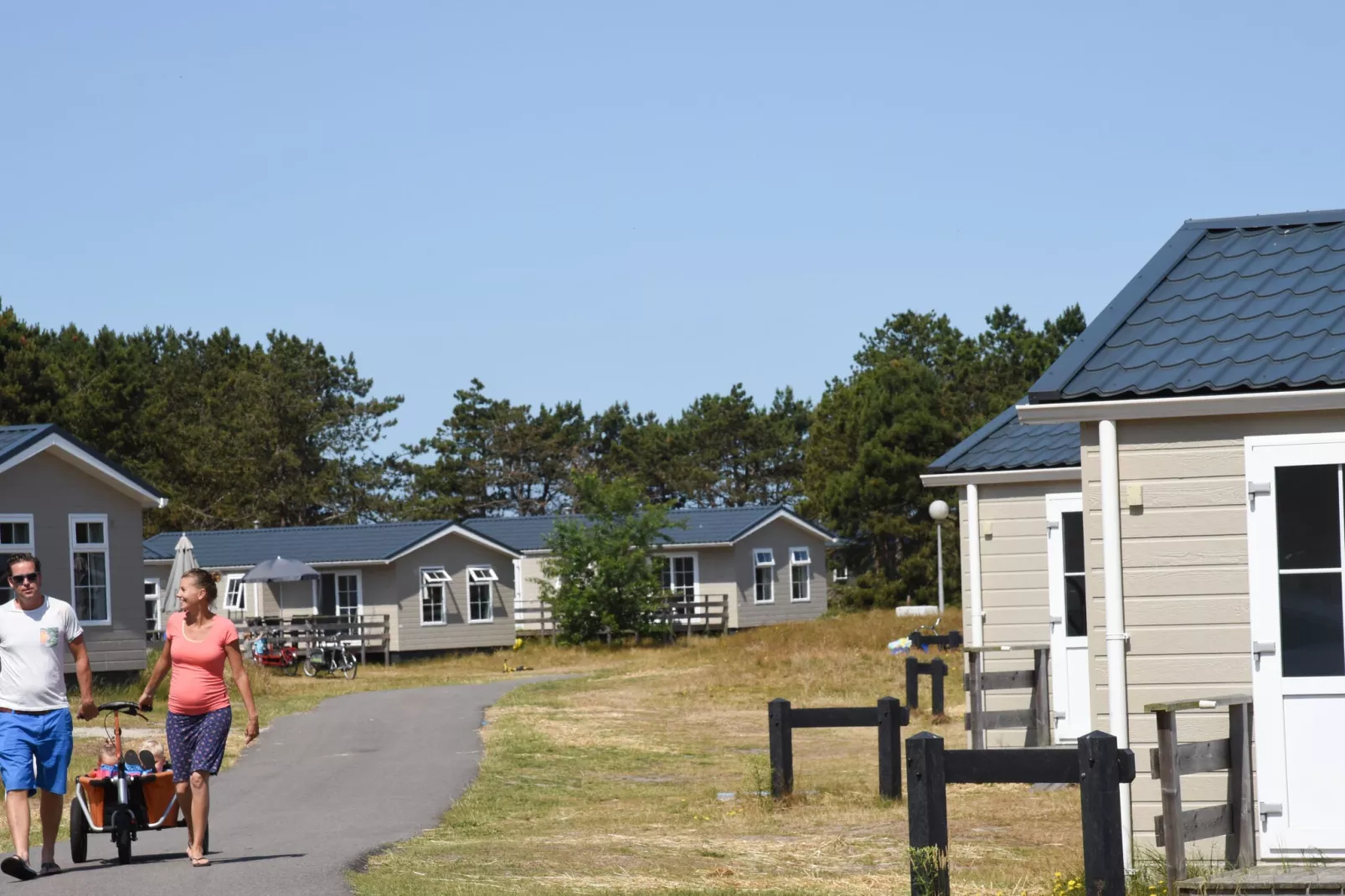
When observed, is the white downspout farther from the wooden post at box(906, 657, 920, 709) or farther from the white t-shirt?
the white t-shirt

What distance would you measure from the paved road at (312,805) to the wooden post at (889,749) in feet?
11.5

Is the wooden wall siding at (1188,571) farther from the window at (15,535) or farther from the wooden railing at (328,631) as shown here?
the wooden railing at (328,631)

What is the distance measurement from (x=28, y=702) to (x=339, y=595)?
35717mm

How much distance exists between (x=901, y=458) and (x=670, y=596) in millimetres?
13910

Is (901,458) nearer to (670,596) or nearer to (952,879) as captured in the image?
(670,596)

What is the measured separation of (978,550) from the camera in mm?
16547

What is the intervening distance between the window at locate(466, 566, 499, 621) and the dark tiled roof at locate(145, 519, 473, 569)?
1.74m

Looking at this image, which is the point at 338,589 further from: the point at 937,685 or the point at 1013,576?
the point at 1013,576

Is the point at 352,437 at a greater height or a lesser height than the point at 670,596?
greater

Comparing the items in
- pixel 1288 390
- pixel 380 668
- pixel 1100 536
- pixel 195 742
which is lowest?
pixel 380 668

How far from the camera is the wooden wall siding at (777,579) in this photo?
53.0 m

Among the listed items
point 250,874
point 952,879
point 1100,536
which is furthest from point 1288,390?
point 250,874

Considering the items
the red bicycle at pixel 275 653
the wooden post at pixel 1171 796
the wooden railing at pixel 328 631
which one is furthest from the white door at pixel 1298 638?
the wooden railing at pixel 328 631

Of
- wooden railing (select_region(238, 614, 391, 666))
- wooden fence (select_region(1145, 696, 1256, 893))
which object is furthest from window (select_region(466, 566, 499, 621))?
wooden fence (select_region(1145, 696, 1256, 893))
